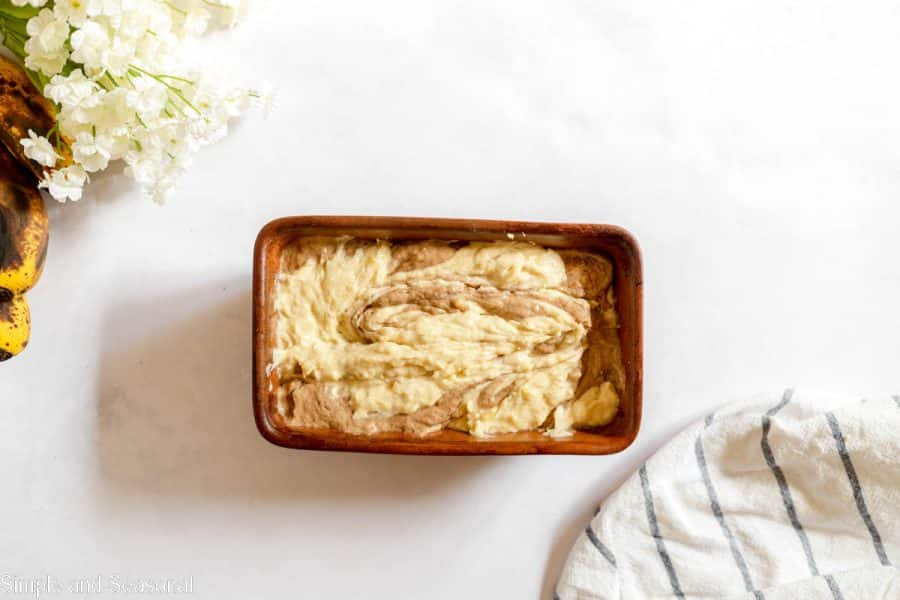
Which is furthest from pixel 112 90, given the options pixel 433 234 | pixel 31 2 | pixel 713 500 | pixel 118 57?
pixel 713 500

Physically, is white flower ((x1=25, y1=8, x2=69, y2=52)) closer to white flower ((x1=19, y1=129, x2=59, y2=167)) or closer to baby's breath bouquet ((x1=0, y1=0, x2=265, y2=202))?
baby's breath bouquet ((x1=0, y1=0, x2=265, y2=202))

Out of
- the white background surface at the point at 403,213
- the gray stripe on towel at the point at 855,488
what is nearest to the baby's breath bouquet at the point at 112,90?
the white background surface at the point at 403,213

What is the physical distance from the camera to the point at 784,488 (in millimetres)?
1742

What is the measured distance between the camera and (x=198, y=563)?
5.75 feet

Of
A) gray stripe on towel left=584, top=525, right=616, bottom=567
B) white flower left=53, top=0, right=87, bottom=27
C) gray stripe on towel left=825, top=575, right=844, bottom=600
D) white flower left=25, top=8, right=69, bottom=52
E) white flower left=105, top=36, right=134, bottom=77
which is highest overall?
white flower left=53, top=0, right=87, bottom=27

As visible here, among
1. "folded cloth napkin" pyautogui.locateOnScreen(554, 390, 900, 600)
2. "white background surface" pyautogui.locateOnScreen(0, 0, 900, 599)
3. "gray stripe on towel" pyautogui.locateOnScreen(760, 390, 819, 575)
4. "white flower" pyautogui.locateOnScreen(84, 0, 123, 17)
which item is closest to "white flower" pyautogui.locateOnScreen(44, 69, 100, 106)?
"white flower" pyautogui.locateOnScreen(84, 0, 123, 17)

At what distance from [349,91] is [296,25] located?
0.58 feet

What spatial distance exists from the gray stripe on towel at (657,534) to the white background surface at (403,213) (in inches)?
2.1

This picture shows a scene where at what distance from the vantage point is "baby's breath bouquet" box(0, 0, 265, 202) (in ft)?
4.62

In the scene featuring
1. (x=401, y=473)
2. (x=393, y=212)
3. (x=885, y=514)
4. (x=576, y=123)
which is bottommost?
(x=885, y=514)

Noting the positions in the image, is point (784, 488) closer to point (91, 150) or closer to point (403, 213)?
point (403, 213)

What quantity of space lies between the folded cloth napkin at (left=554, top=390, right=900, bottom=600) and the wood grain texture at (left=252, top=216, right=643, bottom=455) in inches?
12.9

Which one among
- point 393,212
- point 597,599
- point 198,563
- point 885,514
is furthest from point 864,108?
point 198,563

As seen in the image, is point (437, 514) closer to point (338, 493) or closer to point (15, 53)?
point (338, 493)
